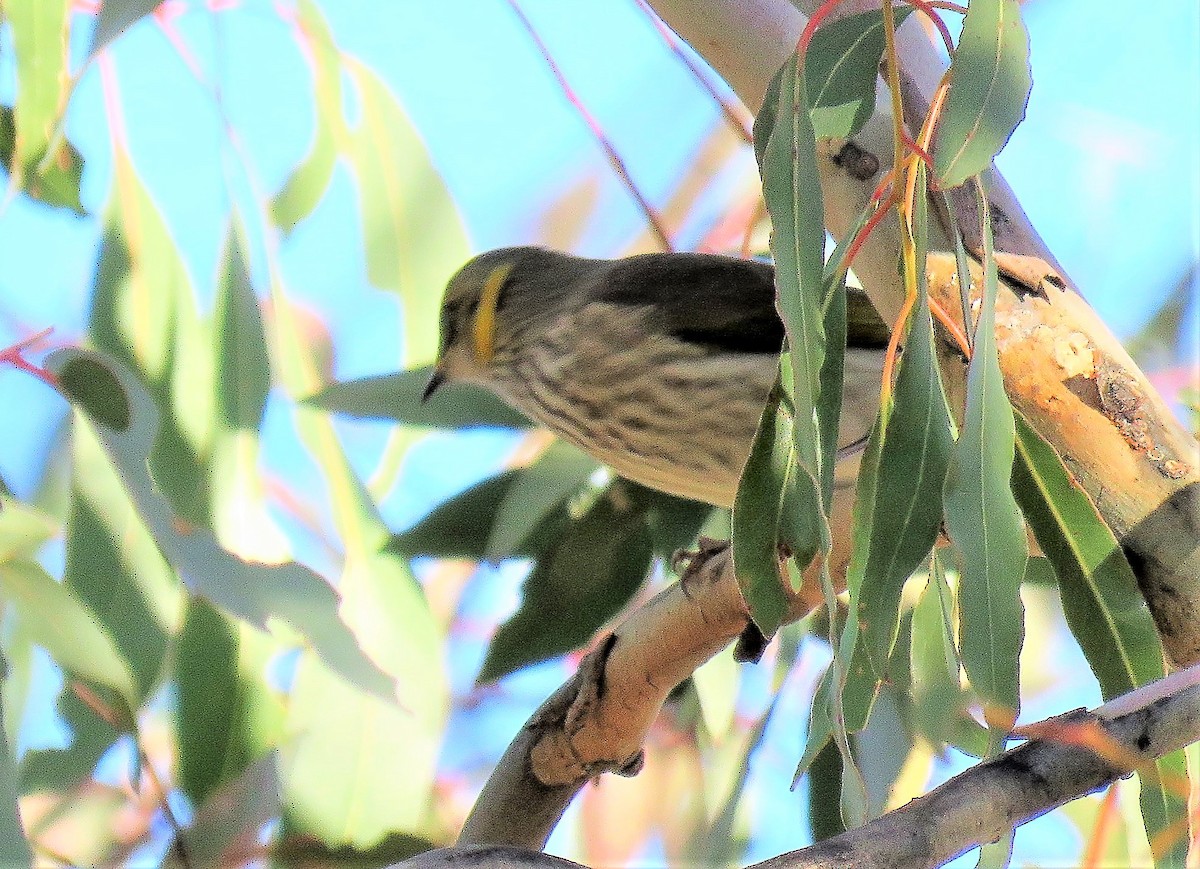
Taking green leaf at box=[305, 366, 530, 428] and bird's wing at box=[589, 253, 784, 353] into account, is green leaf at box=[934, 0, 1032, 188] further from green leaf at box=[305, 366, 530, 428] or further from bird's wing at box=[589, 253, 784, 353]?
green leaf at box=[305, 366, 530, 428]

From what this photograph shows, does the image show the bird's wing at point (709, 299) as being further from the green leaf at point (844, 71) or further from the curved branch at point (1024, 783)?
the curved branch at point (1024, 783)

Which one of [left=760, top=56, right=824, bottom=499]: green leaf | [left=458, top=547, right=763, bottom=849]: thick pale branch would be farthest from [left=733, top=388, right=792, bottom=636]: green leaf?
[left=458, top=547, right=763, bottom=849]: thick pale branch

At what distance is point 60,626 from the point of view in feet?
4.62

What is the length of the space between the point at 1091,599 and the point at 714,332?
82 cm

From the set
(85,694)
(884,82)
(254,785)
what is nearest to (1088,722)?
(884,82)

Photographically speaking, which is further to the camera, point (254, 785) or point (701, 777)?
point (701, 777)

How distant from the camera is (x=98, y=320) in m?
1.83

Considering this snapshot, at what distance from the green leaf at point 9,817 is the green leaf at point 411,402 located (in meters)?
0.57

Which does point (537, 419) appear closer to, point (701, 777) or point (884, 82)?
point (701, 777)

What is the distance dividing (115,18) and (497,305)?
1007mm

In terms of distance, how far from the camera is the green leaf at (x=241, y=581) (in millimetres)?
1287

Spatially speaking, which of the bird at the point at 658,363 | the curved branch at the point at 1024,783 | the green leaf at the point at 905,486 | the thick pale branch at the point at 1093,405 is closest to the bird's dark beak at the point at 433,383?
the bird at the point at 658,363

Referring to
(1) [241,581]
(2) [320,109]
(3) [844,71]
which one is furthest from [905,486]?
(2) [320,109]

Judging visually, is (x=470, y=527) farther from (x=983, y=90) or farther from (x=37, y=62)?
(x=983, y=90)
